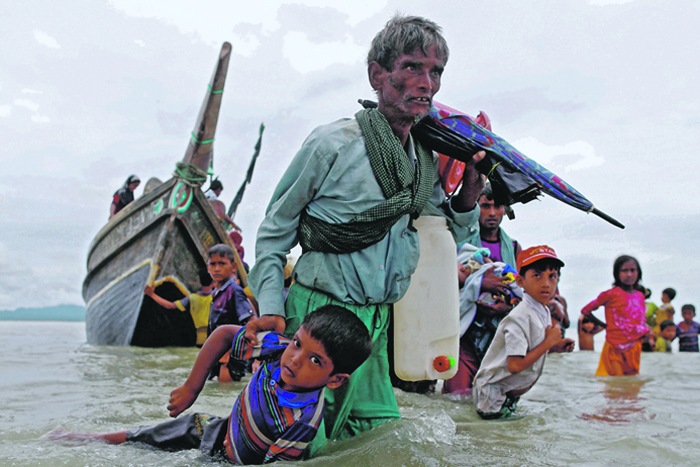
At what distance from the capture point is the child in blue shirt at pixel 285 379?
1952mm

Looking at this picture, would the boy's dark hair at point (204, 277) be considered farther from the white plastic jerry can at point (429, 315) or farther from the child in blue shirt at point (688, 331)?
the child in blue shirt at point (688, 331)

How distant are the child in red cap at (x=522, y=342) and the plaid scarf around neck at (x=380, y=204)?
1530 millimetres

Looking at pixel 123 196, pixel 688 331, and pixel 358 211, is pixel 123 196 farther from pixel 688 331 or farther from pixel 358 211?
pixel 688 331

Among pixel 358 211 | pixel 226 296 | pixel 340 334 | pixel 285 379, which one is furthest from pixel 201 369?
pixel 226 296

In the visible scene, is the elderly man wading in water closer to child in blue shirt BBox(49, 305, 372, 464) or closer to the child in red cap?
child in blue shirt BBox(49, 305, 372, 464)

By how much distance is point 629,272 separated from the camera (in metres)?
6.07

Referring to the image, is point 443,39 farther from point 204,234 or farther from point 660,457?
point 204,234

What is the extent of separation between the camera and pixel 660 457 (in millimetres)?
2643

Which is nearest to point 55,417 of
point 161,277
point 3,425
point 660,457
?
point 3,425

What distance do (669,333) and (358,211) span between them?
13135 mm

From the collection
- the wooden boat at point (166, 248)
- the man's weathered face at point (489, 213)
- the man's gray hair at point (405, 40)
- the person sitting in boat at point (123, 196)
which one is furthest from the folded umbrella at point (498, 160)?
the person sitting in boat at point (123, 196)

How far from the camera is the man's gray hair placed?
2092 millimetres

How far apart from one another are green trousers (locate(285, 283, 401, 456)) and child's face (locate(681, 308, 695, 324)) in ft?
43.4

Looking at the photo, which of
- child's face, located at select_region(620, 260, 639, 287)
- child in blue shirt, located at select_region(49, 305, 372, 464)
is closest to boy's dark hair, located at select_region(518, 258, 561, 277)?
child in blue shirt, located at select_region(49, 305, 372, 464)
